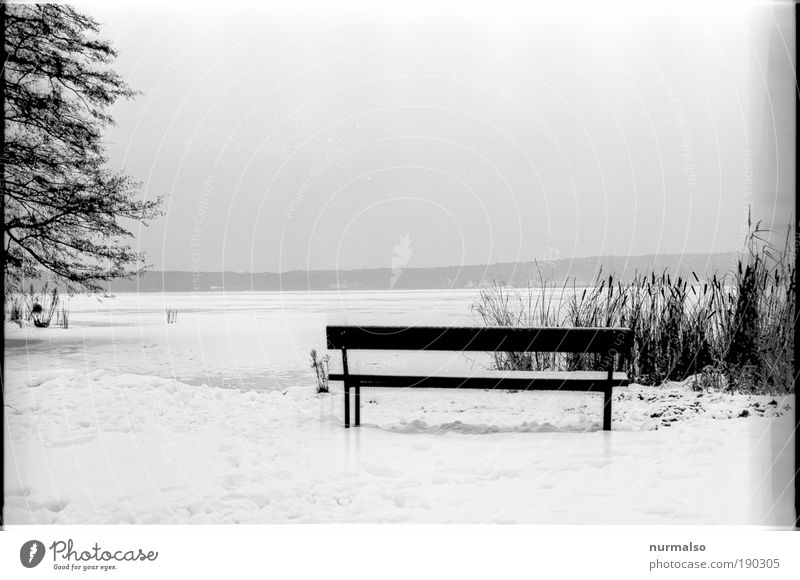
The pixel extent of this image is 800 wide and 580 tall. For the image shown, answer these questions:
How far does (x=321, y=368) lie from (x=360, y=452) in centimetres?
178

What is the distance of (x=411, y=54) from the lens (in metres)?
3.78

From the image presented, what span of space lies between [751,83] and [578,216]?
1190 millimetres

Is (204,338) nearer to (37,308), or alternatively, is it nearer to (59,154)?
(37,308)

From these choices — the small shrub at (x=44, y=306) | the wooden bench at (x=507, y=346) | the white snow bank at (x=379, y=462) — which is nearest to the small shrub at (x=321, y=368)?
the white snow bank at (x=379, y=462)

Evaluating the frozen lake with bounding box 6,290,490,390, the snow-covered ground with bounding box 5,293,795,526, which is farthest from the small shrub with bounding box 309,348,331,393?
the snow-covered ground with bounding box 5,293,795,526

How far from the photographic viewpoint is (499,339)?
383 centimetres

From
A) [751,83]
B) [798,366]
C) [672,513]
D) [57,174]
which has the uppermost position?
[751,83]

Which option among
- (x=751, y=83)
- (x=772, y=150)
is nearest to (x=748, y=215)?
(x=772, y=150)

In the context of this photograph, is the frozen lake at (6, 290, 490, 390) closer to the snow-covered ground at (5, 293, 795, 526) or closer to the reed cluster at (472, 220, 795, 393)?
the snow-covered ground at (5, 293, 795, 526)

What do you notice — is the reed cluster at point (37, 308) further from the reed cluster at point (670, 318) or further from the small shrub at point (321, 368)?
the reed cluster at point (670, 318)

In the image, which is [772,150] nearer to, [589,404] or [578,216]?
[578,216]

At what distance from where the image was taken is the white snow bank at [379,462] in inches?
116

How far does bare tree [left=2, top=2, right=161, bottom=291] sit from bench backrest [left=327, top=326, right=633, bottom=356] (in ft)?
5.93

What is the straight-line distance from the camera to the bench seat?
3746 millimetres
